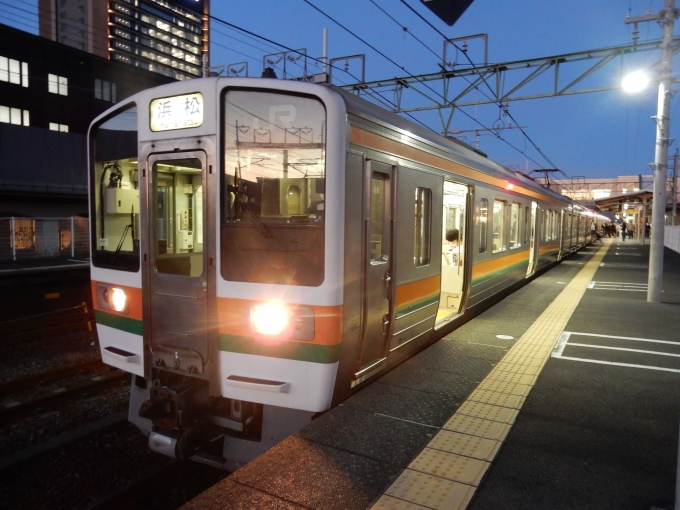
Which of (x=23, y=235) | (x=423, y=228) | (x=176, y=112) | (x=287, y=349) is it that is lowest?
(x=287, y=349)

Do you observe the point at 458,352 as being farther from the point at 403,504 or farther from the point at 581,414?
the point at 403,504

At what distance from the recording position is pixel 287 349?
11.6ft

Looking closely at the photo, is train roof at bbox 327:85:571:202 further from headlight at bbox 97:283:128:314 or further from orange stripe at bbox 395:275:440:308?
headlight at bbox 97:283:128:314

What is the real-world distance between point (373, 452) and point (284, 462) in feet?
1.89

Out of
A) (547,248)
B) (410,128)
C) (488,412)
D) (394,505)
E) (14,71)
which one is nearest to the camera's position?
(394,505)

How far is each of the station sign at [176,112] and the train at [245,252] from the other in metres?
0.01

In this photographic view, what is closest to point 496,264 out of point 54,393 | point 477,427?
point 477,427

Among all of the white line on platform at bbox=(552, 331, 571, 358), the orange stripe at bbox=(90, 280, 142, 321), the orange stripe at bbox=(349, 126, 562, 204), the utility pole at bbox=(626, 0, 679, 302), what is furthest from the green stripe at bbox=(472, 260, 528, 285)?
the orange stripe at bbox=(90, 280, 142, 321)

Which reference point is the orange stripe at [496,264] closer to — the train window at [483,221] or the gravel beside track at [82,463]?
the train window at [483,221]

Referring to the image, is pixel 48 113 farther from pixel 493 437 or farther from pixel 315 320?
pixel 493 437

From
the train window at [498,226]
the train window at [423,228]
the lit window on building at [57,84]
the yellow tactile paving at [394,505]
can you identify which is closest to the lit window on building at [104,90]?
the lit window on building at [57,84]

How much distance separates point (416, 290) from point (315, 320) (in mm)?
1745

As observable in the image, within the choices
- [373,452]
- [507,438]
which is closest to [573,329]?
[507,438]

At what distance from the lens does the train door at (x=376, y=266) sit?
3926mm
